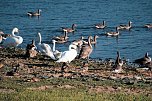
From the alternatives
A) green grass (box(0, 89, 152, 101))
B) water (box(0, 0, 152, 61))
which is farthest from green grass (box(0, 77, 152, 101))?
water (box(0, 0, 152, 61))

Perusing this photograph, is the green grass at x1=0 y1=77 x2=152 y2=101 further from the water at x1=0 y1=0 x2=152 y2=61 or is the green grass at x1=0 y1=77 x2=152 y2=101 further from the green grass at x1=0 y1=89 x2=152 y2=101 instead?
the water at x1=0 y1=0 x2=152 y2=61

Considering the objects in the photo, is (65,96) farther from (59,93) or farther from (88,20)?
(88,20)

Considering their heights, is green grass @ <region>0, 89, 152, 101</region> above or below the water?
above

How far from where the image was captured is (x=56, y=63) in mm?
24375

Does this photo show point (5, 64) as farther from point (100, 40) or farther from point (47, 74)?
point (100, 40)

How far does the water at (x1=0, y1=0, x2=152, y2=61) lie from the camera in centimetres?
3925

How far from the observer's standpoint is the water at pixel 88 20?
39250mm

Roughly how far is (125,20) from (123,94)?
37.4 metres

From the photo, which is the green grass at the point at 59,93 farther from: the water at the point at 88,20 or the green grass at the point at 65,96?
the water at the point at 88,20

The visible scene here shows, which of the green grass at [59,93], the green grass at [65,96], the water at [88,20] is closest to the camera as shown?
the green grass at [65,96]

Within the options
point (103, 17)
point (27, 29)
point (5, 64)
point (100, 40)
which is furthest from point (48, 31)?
point (5, 64)

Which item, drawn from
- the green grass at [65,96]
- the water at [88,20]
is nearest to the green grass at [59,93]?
the green grass at [65,96]

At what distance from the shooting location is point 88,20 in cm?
5281

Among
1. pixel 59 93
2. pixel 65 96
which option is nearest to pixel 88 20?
pixel 59 93
